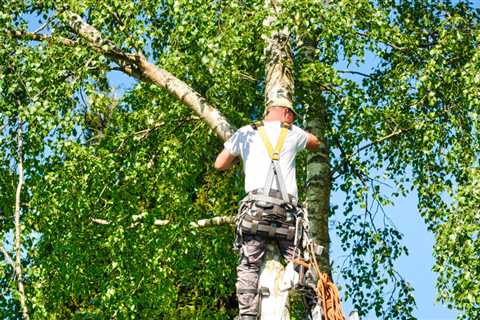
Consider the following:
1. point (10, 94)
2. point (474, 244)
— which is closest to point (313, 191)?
point (474, 244)

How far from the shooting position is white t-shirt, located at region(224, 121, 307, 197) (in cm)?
867

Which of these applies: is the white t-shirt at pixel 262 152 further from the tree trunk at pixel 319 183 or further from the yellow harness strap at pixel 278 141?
the tree trunk at pixel 319 183

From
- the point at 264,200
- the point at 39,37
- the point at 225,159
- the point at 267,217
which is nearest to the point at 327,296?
the point at 267,217

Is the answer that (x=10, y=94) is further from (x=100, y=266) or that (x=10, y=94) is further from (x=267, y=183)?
(x=267, y=183)

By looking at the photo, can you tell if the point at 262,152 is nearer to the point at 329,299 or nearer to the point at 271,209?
the point at 271,209

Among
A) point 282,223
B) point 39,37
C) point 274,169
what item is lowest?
point 282,223

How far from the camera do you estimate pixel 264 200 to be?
28.1ft

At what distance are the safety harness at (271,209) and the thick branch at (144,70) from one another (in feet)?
7.99

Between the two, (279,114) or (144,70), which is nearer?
(279,114)

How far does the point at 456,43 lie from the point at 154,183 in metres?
4.45

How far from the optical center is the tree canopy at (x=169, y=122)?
11.8 metres

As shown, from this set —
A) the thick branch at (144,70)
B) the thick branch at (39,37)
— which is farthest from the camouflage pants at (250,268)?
the thick branch at (39,37)

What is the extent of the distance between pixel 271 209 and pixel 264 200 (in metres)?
0.10

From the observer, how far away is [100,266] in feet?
42.4
